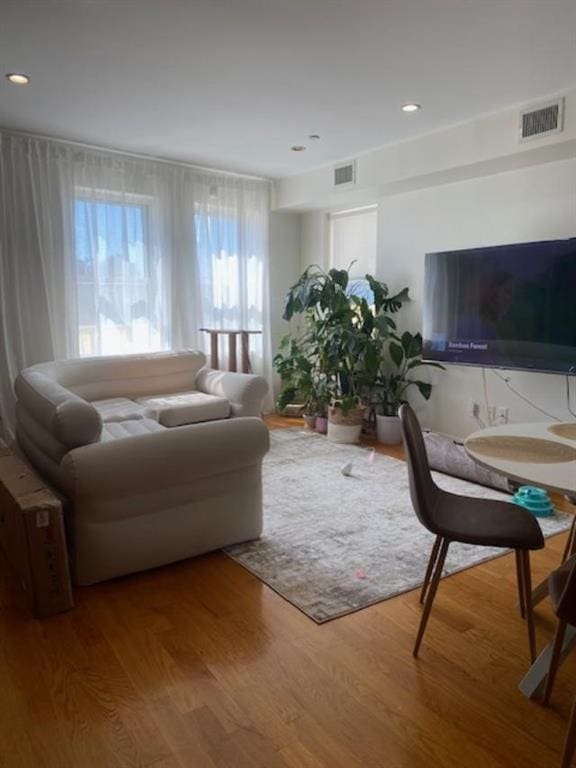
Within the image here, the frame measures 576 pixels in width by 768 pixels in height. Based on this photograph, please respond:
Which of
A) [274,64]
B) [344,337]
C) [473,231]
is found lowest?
[344,337]

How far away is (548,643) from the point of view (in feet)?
6.43

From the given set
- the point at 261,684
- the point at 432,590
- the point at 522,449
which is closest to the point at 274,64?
the point at 522,449

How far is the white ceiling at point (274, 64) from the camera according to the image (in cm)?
234

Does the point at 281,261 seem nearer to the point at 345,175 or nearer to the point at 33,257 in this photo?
the point at 345,175

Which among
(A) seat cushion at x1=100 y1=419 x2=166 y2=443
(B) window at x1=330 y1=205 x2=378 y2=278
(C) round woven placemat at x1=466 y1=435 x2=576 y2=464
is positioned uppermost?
(B) window at x1=330 y1=205 x2=378 y2=278

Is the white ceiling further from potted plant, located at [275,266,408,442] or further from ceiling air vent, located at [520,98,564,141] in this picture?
potted plant, located at [275,266,408,442]

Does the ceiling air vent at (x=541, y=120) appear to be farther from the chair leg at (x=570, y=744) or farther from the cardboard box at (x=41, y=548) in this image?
the cardboard box at (x=41, y=548)

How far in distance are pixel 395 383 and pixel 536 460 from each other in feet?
10.2

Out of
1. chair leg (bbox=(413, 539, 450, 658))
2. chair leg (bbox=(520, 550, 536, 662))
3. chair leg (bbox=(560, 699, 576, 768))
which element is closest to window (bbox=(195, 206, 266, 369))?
chair leg (bbox=(413, 539, 450, 658))

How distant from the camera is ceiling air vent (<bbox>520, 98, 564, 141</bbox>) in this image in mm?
3188

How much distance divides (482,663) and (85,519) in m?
1.61

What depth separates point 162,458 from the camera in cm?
233

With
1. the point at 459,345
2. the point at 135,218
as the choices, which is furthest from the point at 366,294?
the point at 135,218

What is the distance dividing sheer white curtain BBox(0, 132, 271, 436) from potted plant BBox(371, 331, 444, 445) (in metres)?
1.54
